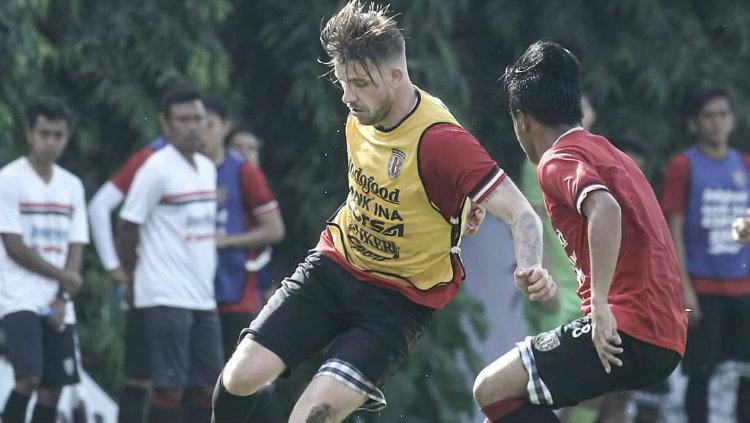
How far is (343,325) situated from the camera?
6.06 metres

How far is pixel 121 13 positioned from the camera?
10125 mm

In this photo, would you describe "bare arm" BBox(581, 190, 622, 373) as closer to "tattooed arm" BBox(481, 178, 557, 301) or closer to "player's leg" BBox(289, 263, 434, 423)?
"tattooed arm" BBox(481, 178, 557, 301)

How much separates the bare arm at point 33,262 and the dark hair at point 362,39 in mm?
3204

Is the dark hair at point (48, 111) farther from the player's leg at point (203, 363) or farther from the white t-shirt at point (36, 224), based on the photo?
the player's leg at point (203, 363)

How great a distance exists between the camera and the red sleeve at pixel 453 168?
555 cm

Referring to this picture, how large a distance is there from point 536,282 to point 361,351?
0.90 metres

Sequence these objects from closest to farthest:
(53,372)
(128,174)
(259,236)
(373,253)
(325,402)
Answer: (325,402)
(373,253)
(53,372)
(128,174)
(259,236)

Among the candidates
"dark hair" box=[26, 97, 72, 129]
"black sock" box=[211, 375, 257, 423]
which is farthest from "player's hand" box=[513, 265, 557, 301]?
"dark hair" box=[26, 97, 72, 129]

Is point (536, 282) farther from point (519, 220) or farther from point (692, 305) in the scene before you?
point (692, 305)

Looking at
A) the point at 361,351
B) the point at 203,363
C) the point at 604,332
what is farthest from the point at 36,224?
the point at 604,332

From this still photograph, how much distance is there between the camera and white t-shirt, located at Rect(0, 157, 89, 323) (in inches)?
334

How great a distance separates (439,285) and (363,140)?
644 millimetres

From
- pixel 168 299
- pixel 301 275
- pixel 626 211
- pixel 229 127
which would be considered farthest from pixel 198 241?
pixel 626 211

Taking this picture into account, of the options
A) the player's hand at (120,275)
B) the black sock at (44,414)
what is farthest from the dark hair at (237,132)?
the black sock at (44,414)
